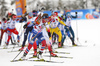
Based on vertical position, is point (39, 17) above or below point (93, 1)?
below

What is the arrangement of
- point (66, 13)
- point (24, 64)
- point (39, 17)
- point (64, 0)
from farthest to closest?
point (64, 0), point (66, 13), point (39, 17), point (24, 64)

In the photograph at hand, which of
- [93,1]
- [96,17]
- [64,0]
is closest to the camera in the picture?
[96,17]

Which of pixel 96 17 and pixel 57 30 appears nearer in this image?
pixel 57 30

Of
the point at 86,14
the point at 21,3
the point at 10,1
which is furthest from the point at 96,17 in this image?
the point at 10,1

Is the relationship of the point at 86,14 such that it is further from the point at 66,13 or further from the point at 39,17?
the point at 39,17

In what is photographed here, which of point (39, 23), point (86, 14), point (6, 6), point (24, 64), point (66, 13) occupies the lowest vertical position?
point (24, 64)

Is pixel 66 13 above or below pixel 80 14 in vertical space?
below

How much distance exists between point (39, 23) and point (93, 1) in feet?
165

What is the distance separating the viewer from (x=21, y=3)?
22.9 m

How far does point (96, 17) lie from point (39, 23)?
68.9 ft

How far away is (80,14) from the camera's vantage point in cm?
2725

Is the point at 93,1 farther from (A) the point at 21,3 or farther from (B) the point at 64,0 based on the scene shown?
A: (A) the point at 21,3

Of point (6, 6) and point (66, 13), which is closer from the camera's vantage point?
point (66, 13)

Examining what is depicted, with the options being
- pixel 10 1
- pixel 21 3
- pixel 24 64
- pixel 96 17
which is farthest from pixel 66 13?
pixel 10 1
